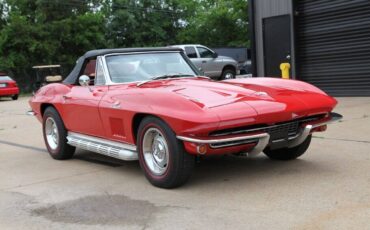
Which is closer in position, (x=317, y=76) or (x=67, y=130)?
(x=67, y=130)

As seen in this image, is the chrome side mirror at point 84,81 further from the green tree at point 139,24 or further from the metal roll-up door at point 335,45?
the green tree at point 139,24

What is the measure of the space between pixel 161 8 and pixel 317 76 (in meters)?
35.5

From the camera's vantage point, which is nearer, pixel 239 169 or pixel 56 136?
pixel 239 169

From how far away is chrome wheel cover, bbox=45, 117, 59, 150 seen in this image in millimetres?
7846

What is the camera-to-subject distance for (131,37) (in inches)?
1813

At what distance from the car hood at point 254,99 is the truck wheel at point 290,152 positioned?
72 centimetres

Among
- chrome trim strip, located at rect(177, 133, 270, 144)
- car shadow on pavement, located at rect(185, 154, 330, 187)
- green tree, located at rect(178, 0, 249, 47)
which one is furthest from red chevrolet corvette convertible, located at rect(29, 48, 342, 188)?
green tree, located at rect(178, 0, 249, 47)

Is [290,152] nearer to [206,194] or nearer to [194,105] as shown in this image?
[206,194]

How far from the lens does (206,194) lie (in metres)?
5.21

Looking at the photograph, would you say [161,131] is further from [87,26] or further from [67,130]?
[87,26]

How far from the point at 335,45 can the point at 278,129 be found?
9483 mm

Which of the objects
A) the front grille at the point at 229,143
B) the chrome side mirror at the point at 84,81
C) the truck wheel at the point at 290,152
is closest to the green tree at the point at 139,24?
the chrome side mirror at the point at 84,81

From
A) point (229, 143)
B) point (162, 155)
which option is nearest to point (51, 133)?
point (162, 155)

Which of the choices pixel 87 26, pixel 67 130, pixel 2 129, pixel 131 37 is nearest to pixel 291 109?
pixel 67 130
